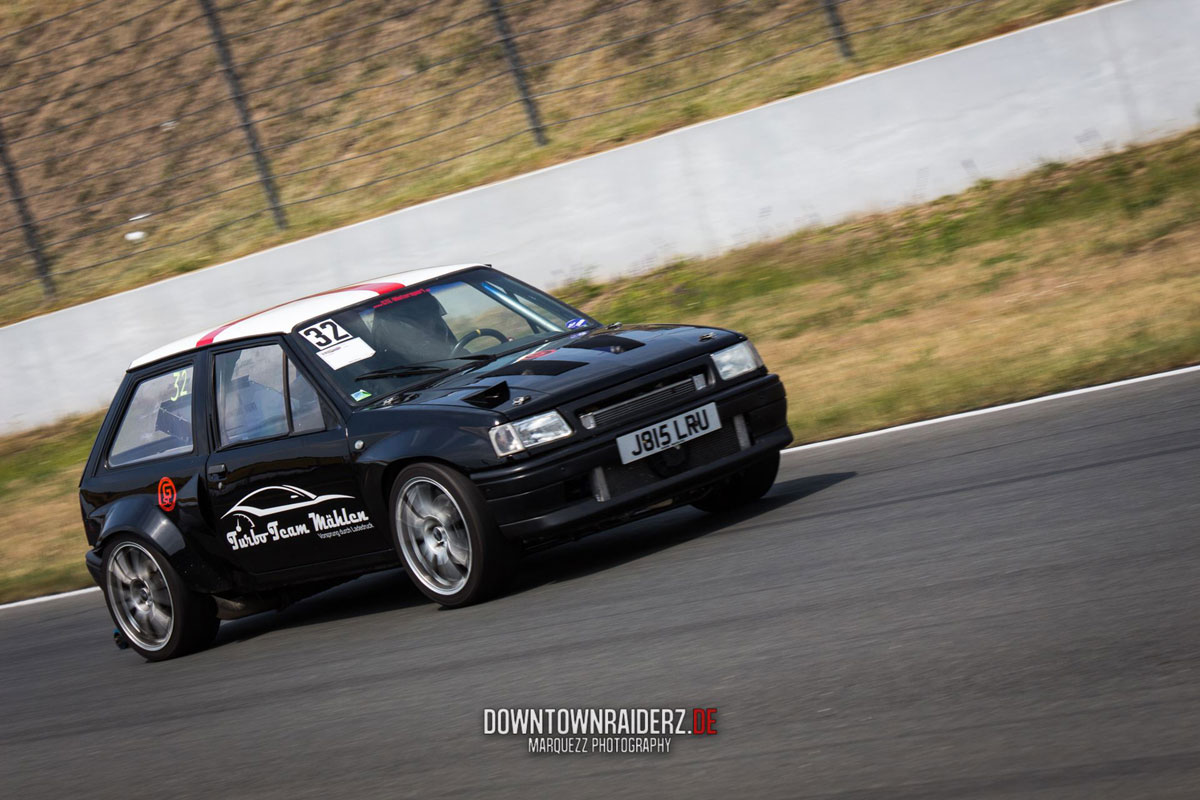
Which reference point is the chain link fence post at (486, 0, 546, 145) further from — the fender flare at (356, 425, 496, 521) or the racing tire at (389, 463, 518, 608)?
the racing tire at (389, 463, 518, 608)

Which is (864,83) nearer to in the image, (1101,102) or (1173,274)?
(1101,102)

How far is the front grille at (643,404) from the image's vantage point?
635 cm

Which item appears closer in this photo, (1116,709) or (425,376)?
(1116,709)

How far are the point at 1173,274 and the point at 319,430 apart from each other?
6.31 meters

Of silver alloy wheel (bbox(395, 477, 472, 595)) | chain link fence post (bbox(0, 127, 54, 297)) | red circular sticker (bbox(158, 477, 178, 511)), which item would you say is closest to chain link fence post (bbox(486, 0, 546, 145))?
chain link fence post (bbox(0, 127, 54, 297))

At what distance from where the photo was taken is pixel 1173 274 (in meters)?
10.2

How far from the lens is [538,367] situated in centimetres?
668

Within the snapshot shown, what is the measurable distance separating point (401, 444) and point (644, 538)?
1.54 meters

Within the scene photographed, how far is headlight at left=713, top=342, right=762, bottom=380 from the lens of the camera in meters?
6.86

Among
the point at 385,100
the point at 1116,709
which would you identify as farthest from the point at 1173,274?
the point at 385,100

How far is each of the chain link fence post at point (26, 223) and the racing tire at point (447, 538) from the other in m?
11.4

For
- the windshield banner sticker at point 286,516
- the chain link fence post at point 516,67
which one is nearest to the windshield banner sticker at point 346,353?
the windshield banner sticker at point 286,516

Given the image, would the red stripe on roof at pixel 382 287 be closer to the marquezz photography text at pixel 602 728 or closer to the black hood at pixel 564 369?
the black hood at pixel 564 369

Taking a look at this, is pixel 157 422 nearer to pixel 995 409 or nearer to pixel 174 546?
pixel 174 546
